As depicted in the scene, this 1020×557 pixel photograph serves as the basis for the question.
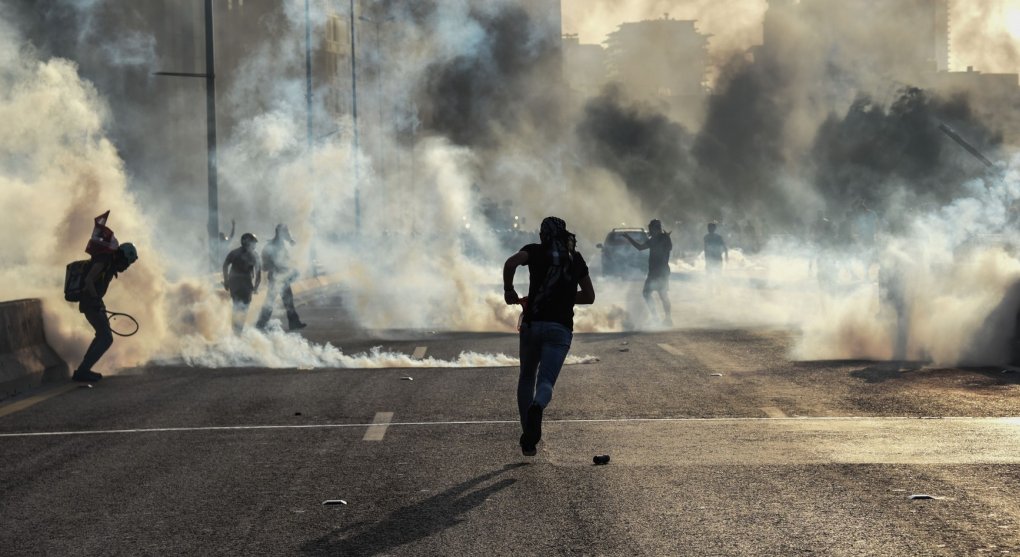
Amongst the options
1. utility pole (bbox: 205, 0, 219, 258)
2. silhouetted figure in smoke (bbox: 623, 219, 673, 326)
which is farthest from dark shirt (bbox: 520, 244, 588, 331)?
utility pole (bbox: 205, 0, 219, 258)

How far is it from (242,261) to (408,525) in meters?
14.4

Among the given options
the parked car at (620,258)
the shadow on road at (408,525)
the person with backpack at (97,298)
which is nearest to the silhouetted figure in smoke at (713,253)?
the parked car at (620,258)

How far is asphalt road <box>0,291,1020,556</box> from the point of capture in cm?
682

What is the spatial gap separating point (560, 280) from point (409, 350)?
9487 mm

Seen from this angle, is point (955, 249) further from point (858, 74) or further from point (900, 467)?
point (858, 74)

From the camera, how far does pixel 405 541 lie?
675 centimetres

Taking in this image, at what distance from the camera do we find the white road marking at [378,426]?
1034cm

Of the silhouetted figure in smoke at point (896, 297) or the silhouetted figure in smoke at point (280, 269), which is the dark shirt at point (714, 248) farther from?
the silhouetted figure in smoke at point (896, 297)

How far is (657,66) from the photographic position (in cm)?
8794

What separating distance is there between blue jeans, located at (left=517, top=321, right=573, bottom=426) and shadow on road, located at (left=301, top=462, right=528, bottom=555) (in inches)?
42.4

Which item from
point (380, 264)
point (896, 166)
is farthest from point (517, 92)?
point (380, 264)

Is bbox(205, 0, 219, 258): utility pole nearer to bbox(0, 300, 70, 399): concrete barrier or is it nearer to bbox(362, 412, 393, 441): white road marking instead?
bbox(0, 300, 70, 399): concrete barrier

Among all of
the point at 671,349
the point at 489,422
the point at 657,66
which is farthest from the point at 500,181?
the point at 489,422

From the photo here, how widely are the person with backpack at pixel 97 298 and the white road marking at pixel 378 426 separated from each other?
15.3ft
